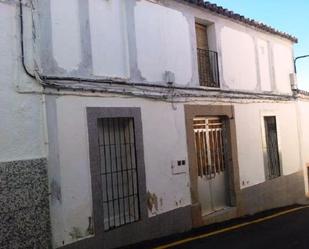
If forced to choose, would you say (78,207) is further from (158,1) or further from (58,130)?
(158,1)

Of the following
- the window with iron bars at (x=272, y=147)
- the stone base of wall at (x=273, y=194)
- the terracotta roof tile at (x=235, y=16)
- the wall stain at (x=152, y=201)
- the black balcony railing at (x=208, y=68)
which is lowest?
the stone base of wall at (x=273, y=194)

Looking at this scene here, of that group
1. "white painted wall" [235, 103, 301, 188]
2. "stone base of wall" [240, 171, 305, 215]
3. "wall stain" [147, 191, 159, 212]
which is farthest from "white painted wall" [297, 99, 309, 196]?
"wall stain" [147, 191, 159, 212]

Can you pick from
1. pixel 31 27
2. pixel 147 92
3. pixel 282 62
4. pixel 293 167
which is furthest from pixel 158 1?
pixel 293 167

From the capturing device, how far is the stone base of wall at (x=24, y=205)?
6992mm

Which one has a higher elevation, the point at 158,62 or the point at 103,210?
the point at 158,62

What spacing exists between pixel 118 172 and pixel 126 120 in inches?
38.3

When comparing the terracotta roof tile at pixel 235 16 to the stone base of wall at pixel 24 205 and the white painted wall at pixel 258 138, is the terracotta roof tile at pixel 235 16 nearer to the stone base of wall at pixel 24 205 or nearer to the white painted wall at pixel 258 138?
the white painted wall at pixel 258 138

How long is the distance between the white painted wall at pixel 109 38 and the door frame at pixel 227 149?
7.62 feet

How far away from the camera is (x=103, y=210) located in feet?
28.6

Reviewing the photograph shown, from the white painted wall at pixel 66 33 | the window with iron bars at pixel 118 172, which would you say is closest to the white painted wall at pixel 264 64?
the window with iron bars at pixel 118 172

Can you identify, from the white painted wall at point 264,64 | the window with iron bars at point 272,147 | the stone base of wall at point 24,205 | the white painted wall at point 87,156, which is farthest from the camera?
the window with iron bars at point 272,147

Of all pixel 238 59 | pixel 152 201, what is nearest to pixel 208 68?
pixel 238 59

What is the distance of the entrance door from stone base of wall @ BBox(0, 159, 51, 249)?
4865 mm

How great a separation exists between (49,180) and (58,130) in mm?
778
